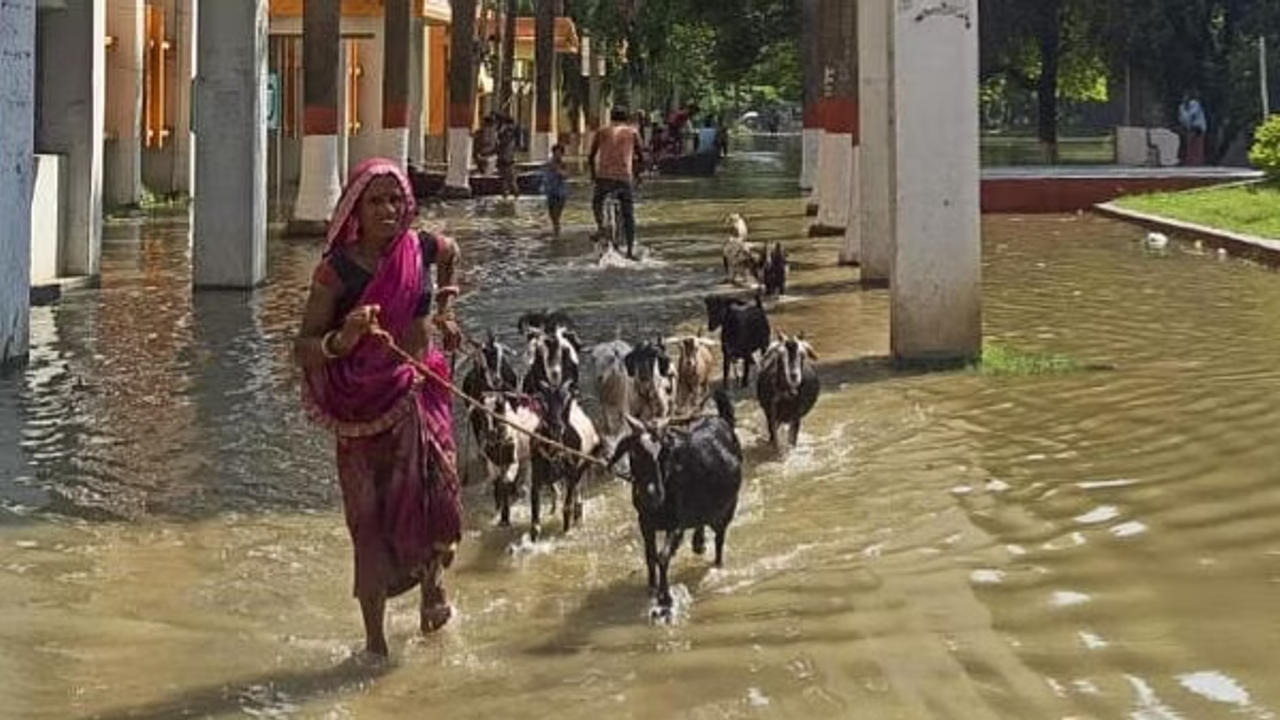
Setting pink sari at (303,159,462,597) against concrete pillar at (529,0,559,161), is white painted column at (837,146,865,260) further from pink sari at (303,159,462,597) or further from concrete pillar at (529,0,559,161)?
concrete pillar at (529,0,559,161)

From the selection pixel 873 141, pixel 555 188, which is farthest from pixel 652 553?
pixel 555 188

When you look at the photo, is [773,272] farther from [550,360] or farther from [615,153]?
[550,360]

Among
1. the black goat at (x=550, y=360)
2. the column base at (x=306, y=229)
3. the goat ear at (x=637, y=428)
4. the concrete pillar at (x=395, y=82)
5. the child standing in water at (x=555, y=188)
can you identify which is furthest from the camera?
the concrete pillar at (x=395, y=82)

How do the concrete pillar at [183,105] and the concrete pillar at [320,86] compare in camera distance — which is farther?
the concrete pillar at [183,105]

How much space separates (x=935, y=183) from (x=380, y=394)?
722 centimetres

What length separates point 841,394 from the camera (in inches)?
470

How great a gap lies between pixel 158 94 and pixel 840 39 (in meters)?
14.3

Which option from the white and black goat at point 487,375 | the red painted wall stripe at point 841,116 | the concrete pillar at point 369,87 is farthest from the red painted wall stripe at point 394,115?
the white and black goat at point 487,375

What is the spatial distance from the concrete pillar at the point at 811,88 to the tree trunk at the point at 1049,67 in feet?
30.0

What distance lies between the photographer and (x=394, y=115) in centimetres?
2847

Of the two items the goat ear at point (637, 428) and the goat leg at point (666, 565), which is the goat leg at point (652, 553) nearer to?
the goat leg at point (666, 565)

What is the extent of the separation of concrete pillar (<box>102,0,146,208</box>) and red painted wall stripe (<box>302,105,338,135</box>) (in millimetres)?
6026

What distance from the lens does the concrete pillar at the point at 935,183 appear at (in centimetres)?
1262

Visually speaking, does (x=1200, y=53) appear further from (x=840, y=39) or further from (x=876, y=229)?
(x=876, y=229)
